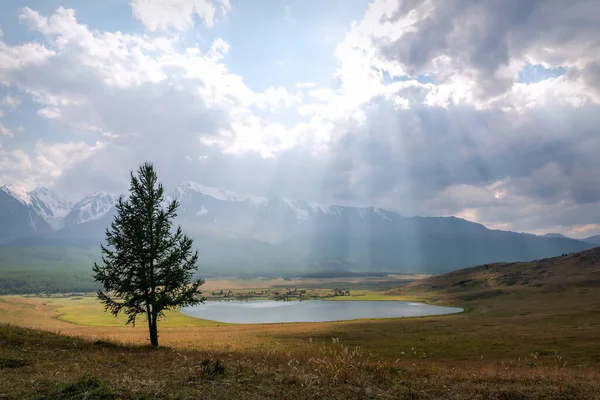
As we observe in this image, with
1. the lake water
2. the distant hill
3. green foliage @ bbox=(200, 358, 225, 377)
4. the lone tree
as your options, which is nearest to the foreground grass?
green foliage @ bbox=(200, 358, 225, 377)

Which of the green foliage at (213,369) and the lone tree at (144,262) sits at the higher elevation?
the lone tree at (144,262)

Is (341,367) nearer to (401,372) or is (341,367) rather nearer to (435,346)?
(401,372)

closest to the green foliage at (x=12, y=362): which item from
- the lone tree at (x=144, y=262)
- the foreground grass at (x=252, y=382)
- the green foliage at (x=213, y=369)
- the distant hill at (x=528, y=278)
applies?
the foreground grass at (x=252, y=382)

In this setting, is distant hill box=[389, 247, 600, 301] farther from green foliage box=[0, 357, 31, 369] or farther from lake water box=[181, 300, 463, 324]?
green foliage box=[0, 357, 31, 369]

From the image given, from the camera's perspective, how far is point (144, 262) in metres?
28.9

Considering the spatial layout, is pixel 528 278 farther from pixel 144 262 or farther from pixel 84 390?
pixel 84 390

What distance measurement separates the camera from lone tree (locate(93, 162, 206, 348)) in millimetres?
28578

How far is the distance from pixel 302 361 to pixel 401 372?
16.2ft

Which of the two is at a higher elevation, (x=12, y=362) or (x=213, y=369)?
(x=12, y=362)

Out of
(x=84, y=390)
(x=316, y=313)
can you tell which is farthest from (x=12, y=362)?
(x=316, y=313)

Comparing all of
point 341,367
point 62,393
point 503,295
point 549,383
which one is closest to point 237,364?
point 341,367

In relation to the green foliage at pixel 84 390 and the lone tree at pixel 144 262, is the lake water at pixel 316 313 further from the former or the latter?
the green foliage at pixel 84 390

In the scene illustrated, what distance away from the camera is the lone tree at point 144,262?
1125 inches

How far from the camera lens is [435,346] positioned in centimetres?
4172
